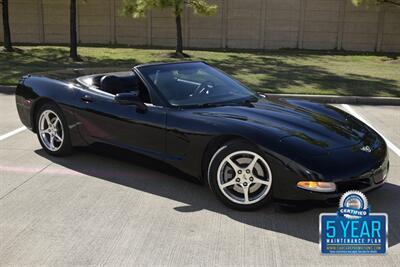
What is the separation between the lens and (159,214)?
4.17 meters

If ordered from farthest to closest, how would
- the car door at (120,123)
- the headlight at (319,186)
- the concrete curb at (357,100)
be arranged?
the concrete curb at (357,100) < the car door at (120,123) < the headlight at (319,186)

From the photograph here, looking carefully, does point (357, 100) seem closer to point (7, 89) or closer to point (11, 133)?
point (11, 133)

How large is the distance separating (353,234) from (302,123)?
49.9 inches

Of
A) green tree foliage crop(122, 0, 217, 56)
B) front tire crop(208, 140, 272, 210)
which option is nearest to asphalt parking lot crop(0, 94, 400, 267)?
front tire crop(208, 140, 272, 210)

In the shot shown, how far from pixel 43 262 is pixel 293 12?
2242cm

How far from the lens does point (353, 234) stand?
3412 millimetres

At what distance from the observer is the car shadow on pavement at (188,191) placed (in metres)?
3.96

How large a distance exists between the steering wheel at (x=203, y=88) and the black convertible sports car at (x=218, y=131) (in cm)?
1

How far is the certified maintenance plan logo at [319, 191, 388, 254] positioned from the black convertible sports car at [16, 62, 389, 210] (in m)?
0.29

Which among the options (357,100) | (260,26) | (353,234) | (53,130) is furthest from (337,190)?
(260,26)

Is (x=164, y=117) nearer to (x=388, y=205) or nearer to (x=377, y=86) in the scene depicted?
(x=388, y=205)

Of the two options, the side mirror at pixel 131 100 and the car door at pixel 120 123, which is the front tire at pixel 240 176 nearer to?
the car door at pixel 120 123

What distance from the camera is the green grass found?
1141 centimetres

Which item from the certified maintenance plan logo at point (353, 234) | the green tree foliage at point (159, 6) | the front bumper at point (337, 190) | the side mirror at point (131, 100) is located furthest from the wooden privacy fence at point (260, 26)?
the certified maintenance plan logo at point (353, 234)
